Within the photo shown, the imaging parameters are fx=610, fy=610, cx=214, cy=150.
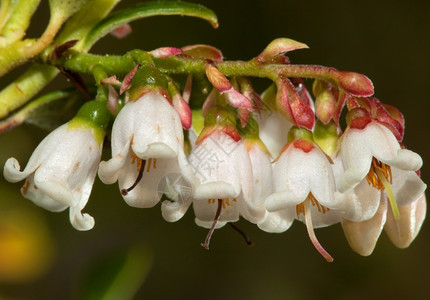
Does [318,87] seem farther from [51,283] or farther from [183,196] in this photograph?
[51,283]

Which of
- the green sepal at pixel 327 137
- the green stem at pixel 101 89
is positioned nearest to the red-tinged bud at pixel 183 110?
the green stem at pixel 101 89

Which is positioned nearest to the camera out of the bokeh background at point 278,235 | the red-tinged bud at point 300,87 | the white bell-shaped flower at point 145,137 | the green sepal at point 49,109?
the white bell-shaped flower at point 145,137

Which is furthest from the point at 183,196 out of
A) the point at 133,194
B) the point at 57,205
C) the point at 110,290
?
the point at 110,290

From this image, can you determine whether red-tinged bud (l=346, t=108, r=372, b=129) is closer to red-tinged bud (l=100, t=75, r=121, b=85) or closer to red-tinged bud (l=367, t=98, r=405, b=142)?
red-tinged bud (l=367, t=98, r=405, b=142)

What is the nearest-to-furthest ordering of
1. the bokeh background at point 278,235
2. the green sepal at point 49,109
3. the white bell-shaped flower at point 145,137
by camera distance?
the white bell-shaped flower at point 145,137 < the green sepal at point 49,109 < the bokeh background at point 278,235

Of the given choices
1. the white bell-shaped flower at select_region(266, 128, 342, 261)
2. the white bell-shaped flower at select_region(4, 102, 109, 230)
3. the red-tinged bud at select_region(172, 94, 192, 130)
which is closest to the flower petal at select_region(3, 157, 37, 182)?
the white bell-shaped flower at select_region(4, 102, 109, 230)

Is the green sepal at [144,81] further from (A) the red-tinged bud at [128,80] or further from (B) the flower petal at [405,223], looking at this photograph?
(B) the flower petal at [405,223]
